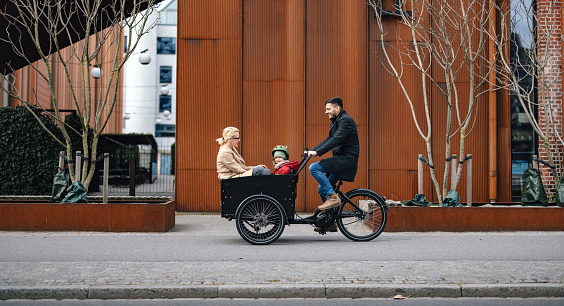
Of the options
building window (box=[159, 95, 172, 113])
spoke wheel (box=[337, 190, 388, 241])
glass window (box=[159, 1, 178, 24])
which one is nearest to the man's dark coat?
spoke wheel (box=[337, 190, 388, 241])

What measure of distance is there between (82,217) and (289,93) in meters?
5.36

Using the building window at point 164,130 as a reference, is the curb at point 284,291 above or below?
below

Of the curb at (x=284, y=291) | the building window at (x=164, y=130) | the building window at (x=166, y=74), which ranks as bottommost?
the curb at (x=284, y=291)

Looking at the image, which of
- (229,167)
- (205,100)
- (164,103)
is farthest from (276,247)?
(164,103)

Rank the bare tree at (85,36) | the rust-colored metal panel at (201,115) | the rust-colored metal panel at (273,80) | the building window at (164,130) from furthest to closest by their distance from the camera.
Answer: the building window at (164,130)
the rust-colored metal panel at (273,80)
the rust-colored metal panel at (201,115)
the bare tree at (85,36)

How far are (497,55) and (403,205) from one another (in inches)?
200

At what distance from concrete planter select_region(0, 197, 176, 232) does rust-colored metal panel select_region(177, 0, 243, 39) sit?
4.89 meters

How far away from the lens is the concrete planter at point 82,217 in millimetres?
9281

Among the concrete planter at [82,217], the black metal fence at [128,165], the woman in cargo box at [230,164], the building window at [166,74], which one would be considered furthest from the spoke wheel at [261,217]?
the building window at [166,74]

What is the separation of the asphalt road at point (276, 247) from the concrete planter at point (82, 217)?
0.19m

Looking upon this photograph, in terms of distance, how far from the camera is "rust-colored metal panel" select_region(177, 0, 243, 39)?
508 inches

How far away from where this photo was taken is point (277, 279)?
5551 mm

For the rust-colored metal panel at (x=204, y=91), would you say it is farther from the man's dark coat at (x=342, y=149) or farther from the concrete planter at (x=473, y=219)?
the man's dark coat at (x=342, y=149)

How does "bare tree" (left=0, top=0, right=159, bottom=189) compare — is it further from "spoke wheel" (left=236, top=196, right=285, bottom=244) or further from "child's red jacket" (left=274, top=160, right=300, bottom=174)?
"child's red jacket" (left=274, top=160, right=300, bottom=174)
